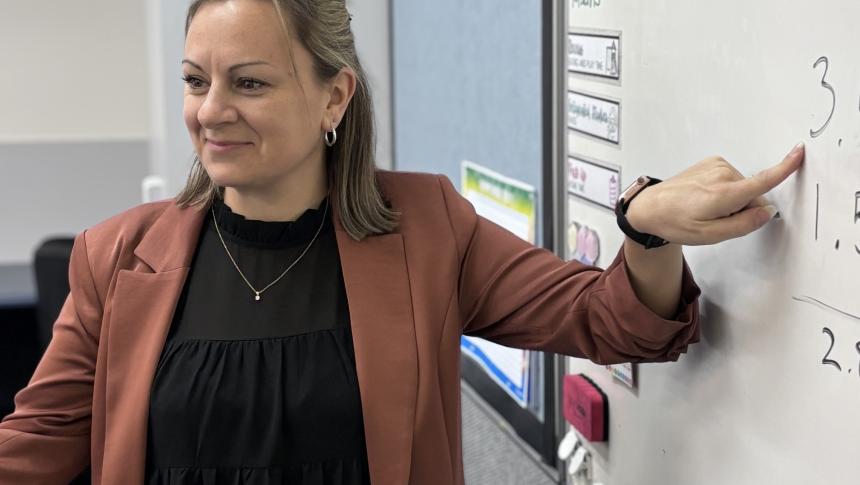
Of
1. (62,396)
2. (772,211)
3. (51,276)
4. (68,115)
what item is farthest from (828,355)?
(68,115)

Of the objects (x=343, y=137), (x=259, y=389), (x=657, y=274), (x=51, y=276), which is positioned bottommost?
(x=51, y=276)

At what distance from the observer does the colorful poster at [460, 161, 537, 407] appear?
1468 millimetres

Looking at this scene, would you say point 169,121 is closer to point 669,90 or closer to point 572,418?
point 572,418

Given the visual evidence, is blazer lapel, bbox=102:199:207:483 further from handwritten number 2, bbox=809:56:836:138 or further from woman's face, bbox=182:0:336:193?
handwritten number 2, bbox=809:56:836:138

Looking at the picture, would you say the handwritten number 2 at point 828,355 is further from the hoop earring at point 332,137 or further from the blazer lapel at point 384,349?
the hoop earring at point 332,137

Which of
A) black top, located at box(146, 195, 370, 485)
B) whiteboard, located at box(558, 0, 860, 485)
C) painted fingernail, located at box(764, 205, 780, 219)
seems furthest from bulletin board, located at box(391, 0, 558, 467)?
painted fingernail, located at box(764, 205, 780, 219)

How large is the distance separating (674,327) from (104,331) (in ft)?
1.77

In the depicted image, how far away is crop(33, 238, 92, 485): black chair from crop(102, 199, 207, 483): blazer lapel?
45.2 inches

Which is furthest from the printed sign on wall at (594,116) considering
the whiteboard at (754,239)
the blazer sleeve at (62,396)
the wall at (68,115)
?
the wall at (68,115)

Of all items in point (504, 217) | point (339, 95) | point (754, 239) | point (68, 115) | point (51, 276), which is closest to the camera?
point (754, 239)

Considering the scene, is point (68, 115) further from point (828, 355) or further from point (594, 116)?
point (828, 355)

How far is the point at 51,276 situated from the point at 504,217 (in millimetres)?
1062

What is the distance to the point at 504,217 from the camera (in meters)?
1.56

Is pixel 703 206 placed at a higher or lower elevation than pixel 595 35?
lower
